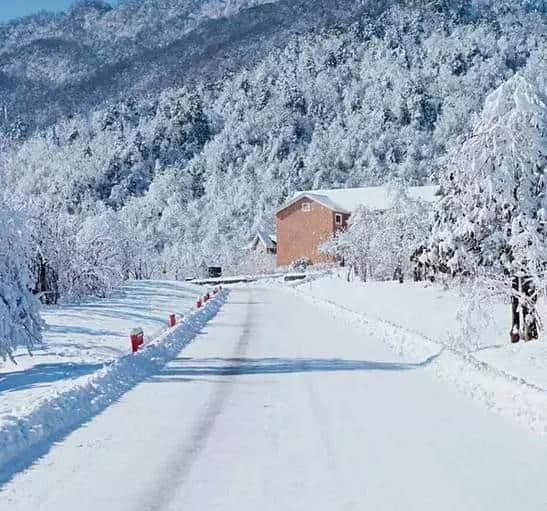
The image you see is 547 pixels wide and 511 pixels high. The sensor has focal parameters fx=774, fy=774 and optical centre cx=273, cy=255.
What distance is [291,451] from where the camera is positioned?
358 inches

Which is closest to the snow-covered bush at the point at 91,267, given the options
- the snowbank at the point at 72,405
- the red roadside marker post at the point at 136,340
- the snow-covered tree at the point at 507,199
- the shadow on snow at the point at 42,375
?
the snowbank at the point at 72,405

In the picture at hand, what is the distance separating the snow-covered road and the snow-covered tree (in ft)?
21.4

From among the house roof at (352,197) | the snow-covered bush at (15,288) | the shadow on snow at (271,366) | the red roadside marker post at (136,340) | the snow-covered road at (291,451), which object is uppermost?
the house roof at (352,197)

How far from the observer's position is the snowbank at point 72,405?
9328 mm

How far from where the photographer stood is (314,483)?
7.64 metres

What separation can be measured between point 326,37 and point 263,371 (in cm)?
18756

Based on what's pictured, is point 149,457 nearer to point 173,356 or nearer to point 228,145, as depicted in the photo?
point 173,356

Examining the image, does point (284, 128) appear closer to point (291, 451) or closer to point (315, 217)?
point (315, 217)

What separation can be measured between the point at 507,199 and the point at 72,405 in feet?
45.1

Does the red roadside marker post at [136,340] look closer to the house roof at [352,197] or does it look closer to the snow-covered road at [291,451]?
the snow-covered road at [291,451]

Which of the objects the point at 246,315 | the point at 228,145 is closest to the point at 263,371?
the point at 246,315

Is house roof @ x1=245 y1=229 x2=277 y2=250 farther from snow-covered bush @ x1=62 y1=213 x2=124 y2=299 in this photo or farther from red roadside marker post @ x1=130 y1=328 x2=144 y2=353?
red roadside marker post @ x1=130 y1=328 x2=144 y2=353

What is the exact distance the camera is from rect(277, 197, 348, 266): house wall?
93875mm

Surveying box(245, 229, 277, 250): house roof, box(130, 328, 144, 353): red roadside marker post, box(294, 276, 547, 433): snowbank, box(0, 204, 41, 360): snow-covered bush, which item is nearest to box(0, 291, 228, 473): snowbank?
box(130, 328, 144, 353): red roadside marker post
